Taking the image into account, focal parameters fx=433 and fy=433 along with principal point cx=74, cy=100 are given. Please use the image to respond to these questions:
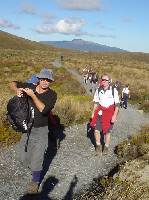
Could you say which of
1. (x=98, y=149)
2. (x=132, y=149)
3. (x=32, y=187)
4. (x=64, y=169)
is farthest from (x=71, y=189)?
(x=132, y=149)

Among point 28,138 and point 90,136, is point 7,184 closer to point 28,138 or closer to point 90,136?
point 28,138

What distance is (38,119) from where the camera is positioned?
7.00 m

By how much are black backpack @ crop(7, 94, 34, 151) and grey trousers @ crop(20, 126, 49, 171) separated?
22 centimetres

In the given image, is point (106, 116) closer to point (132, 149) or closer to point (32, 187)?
point (132, 149)

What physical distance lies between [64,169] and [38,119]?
2.29m

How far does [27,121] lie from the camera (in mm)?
6914

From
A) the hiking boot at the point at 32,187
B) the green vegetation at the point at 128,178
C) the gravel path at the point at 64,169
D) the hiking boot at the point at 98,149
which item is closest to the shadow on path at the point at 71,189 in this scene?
the gravel path at the point at 64,169

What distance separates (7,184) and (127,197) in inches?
97.2

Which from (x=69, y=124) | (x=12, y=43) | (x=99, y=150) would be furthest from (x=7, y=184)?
(x=12, y=43)

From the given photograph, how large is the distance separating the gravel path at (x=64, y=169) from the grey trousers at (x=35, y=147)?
0.54m

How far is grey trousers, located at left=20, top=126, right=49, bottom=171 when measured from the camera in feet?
23.5

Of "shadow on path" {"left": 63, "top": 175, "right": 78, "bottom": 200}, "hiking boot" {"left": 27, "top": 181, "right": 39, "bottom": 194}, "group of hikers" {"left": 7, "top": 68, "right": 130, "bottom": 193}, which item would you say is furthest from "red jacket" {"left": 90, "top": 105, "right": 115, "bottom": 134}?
"hiking boot" {"left": 27, "top": 181, "right": 39, "bottom": 194}

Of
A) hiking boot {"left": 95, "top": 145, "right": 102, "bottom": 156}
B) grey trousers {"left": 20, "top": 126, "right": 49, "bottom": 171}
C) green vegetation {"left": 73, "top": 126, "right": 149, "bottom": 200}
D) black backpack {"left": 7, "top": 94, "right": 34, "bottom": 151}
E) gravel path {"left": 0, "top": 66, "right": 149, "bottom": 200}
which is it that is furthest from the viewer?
hiking boot {"left": 95, "top": 145, "right": 102, "bottom": 156}

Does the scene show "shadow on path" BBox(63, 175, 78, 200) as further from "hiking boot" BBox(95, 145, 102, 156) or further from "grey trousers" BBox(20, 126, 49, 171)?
"hiking boot" BBox(95, 145, 102, 156)
